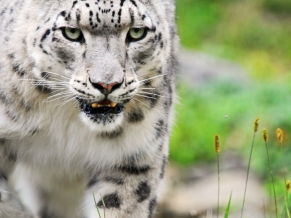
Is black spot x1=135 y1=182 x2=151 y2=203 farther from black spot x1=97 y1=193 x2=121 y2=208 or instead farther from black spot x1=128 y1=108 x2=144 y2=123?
black spot x1=128 y1=108 x2=144 y2=123

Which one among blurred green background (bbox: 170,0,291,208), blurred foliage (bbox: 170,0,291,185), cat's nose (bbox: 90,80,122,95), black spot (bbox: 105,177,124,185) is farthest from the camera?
blurred foliage (bbox: 170,0,291,185)

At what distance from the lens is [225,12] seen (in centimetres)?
1603

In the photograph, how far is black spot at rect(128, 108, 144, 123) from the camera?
6176 millimetres

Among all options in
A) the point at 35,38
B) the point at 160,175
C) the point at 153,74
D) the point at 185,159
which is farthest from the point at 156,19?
the point at 185,159

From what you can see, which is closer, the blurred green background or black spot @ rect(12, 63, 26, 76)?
black spot @ rect(12, 63, 26, 76)

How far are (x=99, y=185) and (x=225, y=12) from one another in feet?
33.2

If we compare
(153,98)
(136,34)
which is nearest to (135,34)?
(136,34)

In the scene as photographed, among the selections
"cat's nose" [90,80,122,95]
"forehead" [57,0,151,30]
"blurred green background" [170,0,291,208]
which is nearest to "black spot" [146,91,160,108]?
"forehead" [57,0,151,30]

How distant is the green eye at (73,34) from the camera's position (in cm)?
554

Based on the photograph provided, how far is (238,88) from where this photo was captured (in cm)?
1241

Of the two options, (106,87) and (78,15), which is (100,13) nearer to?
(78,15)

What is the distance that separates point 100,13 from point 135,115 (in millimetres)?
1015

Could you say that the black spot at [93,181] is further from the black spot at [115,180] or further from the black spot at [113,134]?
the black spot at [113,134]

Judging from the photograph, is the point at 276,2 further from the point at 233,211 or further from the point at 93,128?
the point at 93,128
